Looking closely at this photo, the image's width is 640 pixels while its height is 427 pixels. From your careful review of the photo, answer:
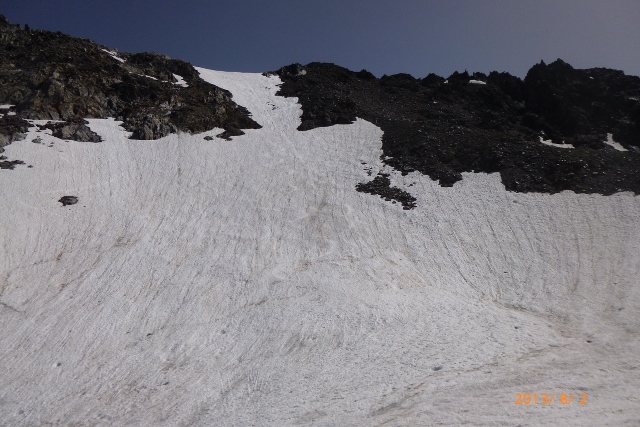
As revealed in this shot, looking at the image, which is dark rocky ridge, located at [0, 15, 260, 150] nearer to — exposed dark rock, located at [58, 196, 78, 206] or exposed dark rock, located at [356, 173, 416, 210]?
exposed dark rock, located at [58, 196, 78, 206]

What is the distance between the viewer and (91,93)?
3916 cm

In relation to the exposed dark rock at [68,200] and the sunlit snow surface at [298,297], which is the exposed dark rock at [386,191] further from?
the exposed dark rock at [68,200]

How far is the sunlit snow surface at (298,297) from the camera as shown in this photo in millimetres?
14117

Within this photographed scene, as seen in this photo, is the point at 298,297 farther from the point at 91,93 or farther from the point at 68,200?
the point at 91,93

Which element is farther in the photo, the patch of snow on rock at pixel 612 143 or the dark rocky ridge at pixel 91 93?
the patch of snow on rock at pixel 612 143

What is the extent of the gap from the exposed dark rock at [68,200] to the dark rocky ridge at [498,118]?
20.1 m

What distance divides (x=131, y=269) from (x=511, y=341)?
63.2ft

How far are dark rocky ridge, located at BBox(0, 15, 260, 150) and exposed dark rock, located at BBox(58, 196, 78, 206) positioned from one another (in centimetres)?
866

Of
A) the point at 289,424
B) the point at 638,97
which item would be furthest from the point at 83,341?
the point at 638,97

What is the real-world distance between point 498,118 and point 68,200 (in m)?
40.5

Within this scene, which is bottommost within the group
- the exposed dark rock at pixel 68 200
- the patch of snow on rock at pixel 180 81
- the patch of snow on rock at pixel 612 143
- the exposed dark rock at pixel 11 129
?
the exposed dark rock at pixel 68 200
